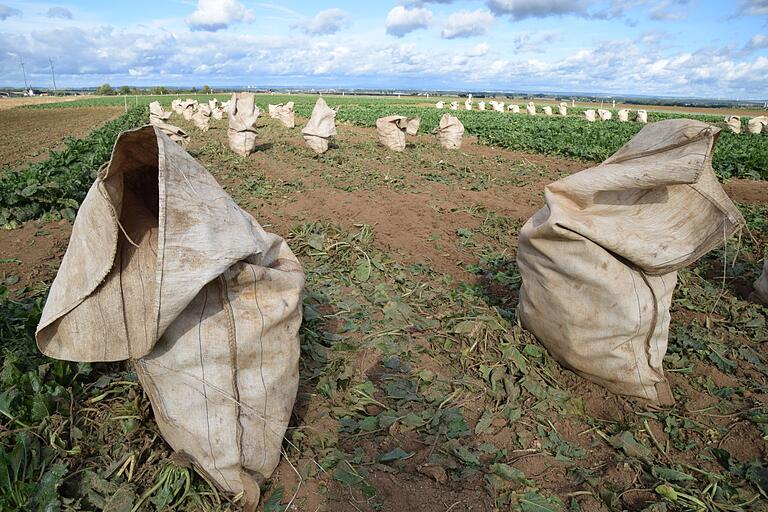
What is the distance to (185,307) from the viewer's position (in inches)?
70.5

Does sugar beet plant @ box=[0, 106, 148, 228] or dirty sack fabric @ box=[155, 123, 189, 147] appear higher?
dirty sack fabric @ box=[155, 123, 189, 147]

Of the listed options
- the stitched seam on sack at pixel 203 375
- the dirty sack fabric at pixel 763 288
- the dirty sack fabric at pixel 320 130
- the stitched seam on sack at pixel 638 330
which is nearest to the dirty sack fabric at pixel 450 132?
the dirty sack fabric at pixel 320 130

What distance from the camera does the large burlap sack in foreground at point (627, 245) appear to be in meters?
2.64

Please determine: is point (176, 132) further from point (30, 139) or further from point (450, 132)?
point (30, 139)

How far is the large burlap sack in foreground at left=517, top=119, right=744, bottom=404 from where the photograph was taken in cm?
264

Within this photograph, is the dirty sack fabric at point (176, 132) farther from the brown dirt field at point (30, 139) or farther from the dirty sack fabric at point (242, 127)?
the brown dirt field at point (30, 139)

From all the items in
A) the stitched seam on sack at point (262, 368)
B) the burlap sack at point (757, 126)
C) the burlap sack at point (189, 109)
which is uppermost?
the burlap sack at point (189, 109)

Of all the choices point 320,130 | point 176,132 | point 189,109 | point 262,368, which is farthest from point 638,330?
point 189,109

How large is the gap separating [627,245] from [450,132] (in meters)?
13.6

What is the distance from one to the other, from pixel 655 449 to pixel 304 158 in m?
12.0

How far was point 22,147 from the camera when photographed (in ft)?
59.2

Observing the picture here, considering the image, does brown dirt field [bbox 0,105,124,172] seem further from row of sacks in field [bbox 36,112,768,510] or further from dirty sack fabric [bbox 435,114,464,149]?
row of sacks in field [bbox 36,112,768,510]

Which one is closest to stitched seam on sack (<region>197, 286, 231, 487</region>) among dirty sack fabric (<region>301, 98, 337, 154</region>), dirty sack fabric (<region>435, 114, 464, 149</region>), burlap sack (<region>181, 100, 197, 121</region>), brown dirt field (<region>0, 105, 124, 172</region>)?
dirty sack fabric (<region>301, 98, 337, 154</region>)

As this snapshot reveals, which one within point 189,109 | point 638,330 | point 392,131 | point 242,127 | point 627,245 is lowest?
point 638,330
